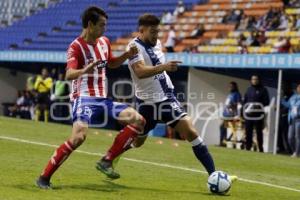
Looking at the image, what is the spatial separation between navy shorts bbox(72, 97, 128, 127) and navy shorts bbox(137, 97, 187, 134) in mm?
616

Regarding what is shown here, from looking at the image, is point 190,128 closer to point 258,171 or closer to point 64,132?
point 258,171

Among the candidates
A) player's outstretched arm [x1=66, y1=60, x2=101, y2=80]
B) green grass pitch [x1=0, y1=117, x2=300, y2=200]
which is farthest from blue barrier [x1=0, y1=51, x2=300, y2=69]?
player's outstretched arm [x1=66, y1=60, x2=101, y2=80]

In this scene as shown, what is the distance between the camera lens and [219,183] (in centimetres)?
855

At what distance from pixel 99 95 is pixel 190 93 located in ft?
39.9

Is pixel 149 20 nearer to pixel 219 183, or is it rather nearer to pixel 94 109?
pixel 94 109

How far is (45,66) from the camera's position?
2833cm

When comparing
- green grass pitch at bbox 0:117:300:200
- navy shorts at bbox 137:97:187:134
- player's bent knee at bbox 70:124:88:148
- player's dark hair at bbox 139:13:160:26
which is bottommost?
green grass pitch at bbox 0:117:300:200

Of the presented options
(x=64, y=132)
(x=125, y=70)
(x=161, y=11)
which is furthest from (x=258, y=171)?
(x=161, y=11)

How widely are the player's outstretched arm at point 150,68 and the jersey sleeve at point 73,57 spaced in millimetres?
709

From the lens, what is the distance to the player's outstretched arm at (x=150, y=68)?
8234mm

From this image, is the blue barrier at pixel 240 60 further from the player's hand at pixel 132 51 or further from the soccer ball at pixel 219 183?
the player's hand at pixel 132 51

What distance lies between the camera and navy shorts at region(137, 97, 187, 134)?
892 cm

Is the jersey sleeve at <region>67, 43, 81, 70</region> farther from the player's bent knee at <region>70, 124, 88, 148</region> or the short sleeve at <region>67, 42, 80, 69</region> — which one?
the player's bent knee at <region>70, 124, 88, 148</region>

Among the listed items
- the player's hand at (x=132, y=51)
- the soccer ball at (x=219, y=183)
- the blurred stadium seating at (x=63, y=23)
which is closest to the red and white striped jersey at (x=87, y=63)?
the player's hand at (x=132, y=51)
